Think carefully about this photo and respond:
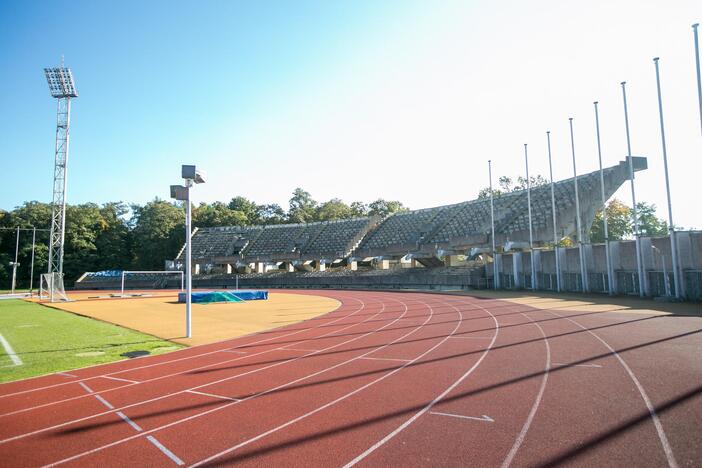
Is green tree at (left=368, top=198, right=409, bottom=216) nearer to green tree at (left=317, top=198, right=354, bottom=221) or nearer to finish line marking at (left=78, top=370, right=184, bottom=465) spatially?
green tree at (left=317, top=198, right=354, bottom=221)

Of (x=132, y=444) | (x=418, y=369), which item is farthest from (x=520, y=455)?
(x=132, y=444)

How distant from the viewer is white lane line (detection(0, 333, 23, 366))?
9.20 metres

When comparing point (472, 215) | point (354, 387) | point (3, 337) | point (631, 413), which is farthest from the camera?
point (472, 215)

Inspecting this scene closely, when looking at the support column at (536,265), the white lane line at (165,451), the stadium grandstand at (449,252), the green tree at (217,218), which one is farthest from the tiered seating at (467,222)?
the green tree at (217,218)

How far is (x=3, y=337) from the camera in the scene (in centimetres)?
1298

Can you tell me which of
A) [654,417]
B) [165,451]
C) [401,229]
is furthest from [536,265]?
[165,451]

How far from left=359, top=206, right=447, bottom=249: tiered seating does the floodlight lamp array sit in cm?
3455

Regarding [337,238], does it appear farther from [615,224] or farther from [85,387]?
[85,387]

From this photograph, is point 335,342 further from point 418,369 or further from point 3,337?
point 3,337

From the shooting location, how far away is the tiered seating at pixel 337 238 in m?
52.1

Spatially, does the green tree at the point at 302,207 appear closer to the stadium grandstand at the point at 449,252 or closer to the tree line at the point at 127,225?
the tree line at the point at 127,225

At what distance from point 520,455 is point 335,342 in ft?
24.2

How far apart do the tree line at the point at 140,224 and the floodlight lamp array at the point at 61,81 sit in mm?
34257

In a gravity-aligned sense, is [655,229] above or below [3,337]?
above
